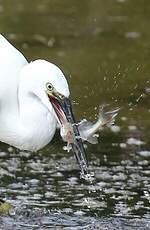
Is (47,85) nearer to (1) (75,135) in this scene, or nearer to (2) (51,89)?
(2) (51,89)

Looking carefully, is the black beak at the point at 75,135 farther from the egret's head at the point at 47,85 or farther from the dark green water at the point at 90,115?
the dark green water at the point at 90,115

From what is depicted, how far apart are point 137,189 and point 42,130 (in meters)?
1.49

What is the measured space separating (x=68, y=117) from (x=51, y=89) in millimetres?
218

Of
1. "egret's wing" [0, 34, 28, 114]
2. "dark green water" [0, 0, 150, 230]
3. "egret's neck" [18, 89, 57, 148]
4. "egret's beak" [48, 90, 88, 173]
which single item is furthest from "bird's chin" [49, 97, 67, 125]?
"dark green water" [0, 0, 150, 230]

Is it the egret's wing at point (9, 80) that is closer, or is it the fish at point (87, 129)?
the fish at point (87, 129)

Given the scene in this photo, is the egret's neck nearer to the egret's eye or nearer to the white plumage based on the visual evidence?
the white plumage

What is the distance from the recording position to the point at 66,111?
6.22 meters

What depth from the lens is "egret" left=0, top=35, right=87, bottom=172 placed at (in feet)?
20.4

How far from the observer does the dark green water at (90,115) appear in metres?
7.18

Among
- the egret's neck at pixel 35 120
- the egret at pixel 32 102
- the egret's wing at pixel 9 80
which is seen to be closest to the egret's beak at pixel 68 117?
the egret at pixel 32 102

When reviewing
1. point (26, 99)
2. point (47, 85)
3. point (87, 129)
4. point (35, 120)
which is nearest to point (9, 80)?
point (26, 99)

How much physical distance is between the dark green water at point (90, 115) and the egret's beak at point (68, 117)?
61 cm

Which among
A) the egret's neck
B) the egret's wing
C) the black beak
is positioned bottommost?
A: the black beak

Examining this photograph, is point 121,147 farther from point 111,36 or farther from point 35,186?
point 111,36
